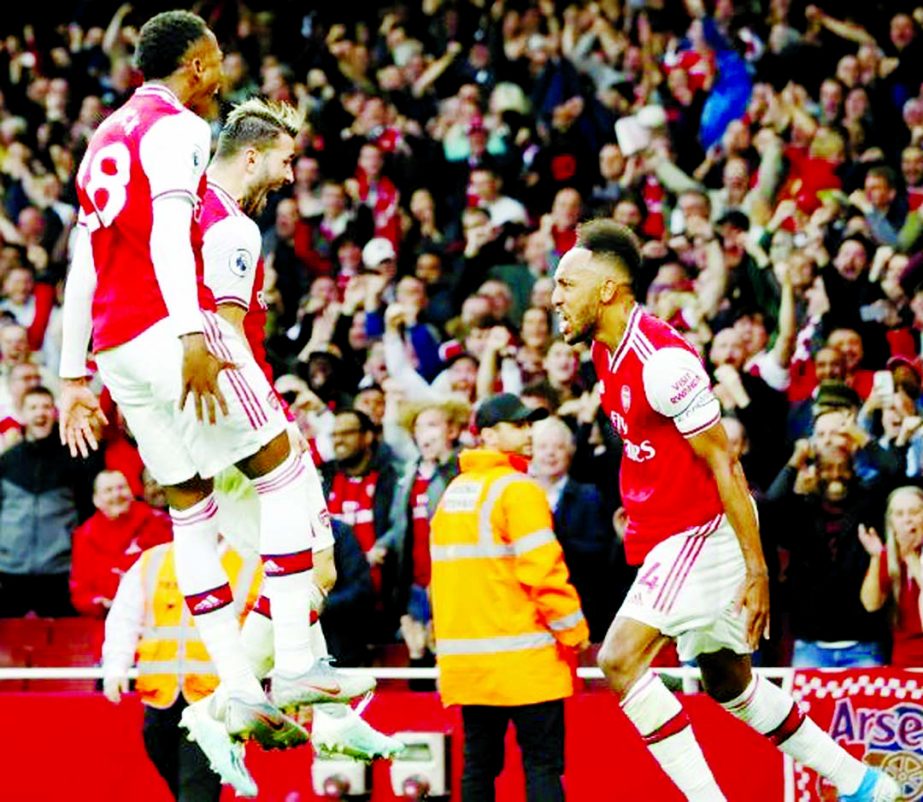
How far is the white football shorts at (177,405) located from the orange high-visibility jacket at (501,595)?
2112 mm

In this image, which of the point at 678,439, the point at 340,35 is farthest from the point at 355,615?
the point at 340,35

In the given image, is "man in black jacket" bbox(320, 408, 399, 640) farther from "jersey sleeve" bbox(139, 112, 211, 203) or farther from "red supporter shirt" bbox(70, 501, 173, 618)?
"jersey sleeve" bbox(139, 112, 211, 203)

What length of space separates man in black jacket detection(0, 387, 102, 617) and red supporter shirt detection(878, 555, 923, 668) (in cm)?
479

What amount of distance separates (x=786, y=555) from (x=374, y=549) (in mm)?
2209

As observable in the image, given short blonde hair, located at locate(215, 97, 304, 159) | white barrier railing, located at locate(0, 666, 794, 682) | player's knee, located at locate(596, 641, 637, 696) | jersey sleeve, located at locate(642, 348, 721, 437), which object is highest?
short blonde hair, located at locate(215, 97, 304, 159)

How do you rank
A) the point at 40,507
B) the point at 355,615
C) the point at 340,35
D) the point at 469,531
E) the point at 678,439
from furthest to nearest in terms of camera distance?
the point at 340,35
the point at 40,507
the point at 355,615
the point at 469,531
the point at 678,439

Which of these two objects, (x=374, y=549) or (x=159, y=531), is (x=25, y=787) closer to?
(x=159, y=531)

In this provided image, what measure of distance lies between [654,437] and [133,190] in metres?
2.39

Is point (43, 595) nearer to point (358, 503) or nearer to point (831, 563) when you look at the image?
point (358, 503)

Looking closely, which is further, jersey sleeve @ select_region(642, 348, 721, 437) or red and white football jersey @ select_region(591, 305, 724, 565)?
red and white football jersey @ select_region(591, 305, 724, 565)

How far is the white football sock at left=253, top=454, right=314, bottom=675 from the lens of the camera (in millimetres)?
6855

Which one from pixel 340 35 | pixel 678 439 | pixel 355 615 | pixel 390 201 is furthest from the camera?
pixel 340 35

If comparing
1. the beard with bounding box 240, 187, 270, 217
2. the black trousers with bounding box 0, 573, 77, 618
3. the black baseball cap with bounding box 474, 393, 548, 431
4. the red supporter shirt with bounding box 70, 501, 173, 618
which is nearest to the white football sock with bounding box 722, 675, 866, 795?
the black baseball cap with bounding box 474, 393, 548, 431

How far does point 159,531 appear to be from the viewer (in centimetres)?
1112
